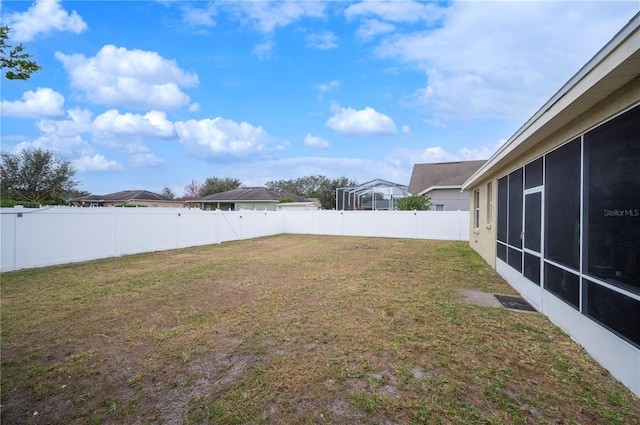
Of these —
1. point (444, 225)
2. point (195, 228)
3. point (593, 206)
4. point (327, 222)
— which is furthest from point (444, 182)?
point (593, 206)

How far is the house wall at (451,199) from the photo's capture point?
2147cm

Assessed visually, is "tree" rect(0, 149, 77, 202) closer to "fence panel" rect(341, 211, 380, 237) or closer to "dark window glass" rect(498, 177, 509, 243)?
"fence panel" rect(341, 211, 380, 237)

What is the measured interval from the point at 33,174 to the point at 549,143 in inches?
1402

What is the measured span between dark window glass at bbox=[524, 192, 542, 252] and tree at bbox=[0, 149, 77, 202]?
3385 centimetres

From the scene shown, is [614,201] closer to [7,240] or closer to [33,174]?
[7,240]

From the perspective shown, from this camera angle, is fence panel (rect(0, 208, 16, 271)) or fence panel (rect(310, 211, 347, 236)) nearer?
fence panel (rect(0, 208, 16, 271))

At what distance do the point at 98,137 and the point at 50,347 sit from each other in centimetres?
1641

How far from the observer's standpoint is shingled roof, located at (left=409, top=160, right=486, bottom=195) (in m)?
25.3

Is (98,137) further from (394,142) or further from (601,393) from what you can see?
(601,393)

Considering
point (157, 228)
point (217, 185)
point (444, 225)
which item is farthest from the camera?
point (217, 185)

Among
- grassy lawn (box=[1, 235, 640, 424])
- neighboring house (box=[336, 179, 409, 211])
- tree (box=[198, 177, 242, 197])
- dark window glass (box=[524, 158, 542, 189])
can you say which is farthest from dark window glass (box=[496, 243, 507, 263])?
tree (box=[198, 177, 242, 197])

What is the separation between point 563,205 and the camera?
393 centimetres

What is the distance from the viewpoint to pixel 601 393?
8.39ft

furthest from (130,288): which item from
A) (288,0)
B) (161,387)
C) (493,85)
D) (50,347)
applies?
(493,85)
